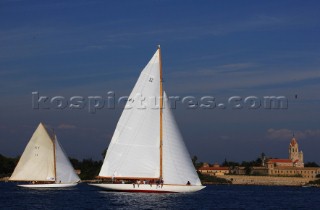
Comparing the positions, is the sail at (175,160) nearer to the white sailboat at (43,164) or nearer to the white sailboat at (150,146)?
the white sailboat at (150,146)

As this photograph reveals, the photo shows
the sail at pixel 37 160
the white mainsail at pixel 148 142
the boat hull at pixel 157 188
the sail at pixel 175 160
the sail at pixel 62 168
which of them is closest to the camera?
the boat hull at pixel 157 188

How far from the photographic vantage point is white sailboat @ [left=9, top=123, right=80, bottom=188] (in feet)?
311

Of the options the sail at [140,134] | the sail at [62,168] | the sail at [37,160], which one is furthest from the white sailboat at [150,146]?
the sail at [62,168]

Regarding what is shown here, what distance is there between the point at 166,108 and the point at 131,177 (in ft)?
24.6

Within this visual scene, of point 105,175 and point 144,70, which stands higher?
point 144,70

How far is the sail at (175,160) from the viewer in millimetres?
63656

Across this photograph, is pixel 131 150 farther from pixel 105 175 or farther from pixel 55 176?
pixel 55 176

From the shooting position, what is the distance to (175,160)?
63.7 metres

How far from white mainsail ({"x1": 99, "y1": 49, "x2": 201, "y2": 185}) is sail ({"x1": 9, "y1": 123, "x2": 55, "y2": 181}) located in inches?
1245

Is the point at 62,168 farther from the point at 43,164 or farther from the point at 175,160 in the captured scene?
the point at 175,160

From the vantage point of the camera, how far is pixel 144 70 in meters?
64.6

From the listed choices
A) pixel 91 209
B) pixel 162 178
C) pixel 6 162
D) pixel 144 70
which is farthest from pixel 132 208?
pixel 6 162

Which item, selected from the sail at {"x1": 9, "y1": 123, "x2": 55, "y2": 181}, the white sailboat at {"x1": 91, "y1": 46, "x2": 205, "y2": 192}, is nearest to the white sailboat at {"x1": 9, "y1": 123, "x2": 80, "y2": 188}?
the sail at {"x1": 9, "y1": 123, "x2": 55, "y2": 181}

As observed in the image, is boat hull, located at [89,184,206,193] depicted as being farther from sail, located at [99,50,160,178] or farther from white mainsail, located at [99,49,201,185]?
sail, located at [99,50,160,178]
